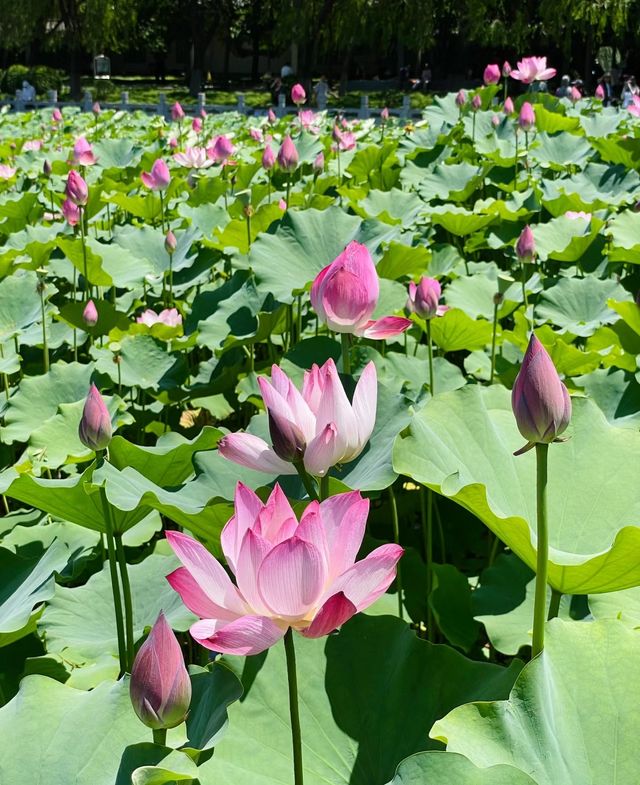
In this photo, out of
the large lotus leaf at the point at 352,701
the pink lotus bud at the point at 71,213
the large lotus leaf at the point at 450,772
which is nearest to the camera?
the large lotus leaf at the point at 450,772

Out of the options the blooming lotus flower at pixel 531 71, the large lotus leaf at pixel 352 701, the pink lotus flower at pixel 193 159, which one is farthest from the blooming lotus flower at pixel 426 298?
the blooming lotus flower at pixel 531 71

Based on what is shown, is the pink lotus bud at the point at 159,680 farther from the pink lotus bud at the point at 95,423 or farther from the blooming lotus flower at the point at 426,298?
the blooming lotus flower at the point at 426,298

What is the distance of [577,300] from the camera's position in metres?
2.25

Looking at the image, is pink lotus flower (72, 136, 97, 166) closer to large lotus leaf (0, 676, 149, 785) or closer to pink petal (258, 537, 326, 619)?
large lotus leaf (0, 676, 149, 785)

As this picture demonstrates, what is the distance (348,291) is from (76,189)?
5.15 feet

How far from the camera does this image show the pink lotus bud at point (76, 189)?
2492 mm

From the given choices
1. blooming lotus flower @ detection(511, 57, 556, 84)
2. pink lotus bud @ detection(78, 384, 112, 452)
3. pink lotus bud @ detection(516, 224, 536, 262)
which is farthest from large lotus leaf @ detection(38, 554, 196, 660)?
blooming lotus flower @ detection(511, 57, 556, 84)

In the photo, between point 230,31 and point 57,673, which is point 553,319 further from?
point 230,31

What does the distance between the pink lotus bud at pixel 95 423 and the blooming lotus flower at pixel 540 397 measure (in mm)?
590

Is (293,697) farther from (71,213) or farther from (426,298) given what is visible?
(71,213)

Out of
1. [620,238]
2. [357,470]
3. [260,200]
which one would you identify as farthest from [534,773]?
[260,200]

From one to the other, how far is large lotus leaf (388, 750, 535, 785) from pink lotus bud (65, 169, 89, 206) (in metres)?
2.15

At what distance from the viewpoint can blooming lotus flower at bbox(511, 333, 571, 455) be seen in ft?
2.53

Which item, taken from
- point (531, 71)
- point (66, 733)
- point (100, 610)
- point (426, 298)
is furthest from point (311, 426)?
point (531, 71)
